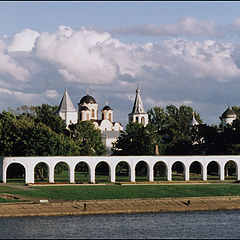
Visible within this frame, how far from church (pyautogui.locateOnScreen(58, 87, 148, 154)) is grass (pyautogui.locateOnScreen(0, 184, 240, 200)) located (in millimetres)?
57588

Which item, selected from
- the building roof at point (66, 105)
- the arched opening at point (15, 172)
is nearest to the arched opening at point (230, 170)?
the arched opening at point (15, 172)

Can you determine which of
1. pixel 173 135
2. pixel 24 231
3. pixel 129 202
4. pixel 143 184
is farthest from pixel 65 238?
pixel 173 135

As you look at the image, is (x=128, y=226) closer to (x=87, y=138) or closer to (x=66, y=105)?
(x=87, y=138)

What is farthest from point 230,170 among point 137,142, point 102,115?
point 102,115

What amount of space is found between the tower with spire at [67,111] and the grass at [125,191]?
56.7 m

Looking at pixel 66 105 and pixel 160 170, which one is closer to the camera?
pixel 160 170

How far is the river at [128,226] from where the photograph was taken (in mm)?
42062

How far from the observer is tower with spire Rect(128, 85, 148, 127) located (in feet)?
422

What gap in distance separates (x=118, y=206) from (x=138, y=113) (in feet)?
249

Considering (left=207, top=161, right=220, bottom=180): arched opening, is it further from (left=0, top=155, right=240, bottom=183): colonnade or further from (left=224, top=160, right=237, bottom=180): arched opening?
(left=0, top=155, right=240, bottom=183): colonnade

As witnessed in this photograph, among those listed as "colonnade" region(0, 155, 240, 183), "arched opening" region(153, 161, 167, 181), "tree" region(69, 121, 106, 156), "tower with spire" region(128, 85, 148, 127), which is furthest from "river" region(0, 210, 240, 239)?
"tower with spire" region(128, 85, 148, 127)

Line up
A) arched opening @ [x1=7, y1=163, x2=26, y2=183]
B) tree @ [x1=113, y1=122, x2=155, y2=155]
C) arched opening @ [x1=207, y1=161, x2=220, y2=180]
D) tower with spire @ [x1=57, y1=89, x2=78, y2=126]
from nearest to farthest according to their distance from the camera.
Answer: arched opening @ [x1=7, y1=163, x2=26, y2=183] < tree @ [x1=113, y1=122, x2=155, y2=155] < arched opening @ [x1=207, y1=161, x2=220, y2=180] < tower with spire @ [x1=57, y1=89, x2=78, y2=126]

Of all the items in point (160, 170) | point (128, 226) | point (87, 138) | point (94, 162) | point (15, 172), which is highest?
point (87, 138)

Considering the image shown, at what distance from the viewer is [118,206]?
176ft
